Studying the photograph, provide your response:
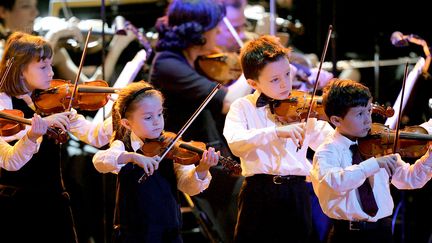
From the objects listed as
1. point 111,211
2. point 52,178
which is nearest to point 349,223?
point 52,178

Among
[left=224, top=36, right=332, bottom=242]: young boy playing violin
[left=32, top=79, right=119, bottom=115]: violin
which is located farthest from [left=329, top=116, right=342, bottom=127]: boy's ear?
[left=32, top=79, right=119, bottom=115]: violin

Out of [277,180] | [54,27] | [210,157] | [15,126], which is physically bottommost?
[277,180]

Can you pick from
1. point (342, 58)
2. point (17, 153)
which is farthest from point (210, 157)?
point (342, 58)

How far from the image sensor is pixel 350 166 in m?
2.90

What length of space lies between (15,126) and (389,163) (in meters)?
1.47

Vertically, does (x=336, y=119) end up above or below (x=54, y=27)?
below

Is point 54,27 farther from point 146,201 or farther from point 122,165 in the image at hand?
point 146,201

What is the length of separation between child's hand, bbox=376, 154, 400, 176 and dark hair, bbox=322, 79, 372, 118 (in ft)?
0.88

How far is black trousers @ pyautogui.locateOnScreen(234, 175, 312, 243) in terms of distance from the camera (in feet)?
10.6

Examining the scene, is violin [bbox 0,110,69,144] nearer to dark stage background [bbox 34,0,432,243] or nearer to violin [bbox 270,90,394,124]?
violin [bbox 270,90,394,124]

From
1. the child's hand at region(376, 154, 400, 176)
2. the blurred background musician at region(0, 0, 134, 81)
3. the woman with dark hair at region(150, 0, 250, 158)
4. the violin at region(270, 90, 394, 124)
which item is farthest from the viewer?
the blurred background musician at region(0, 0, 134, 81)

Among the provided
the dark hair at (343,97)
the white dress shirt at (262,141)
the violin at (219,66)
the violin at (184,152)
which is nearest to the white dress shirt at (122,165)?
the violin at (184,152)

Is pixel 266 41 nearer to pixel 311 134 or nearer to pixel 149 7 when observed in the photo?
pixel 311 134

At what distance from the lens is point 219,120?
14.3 feet
